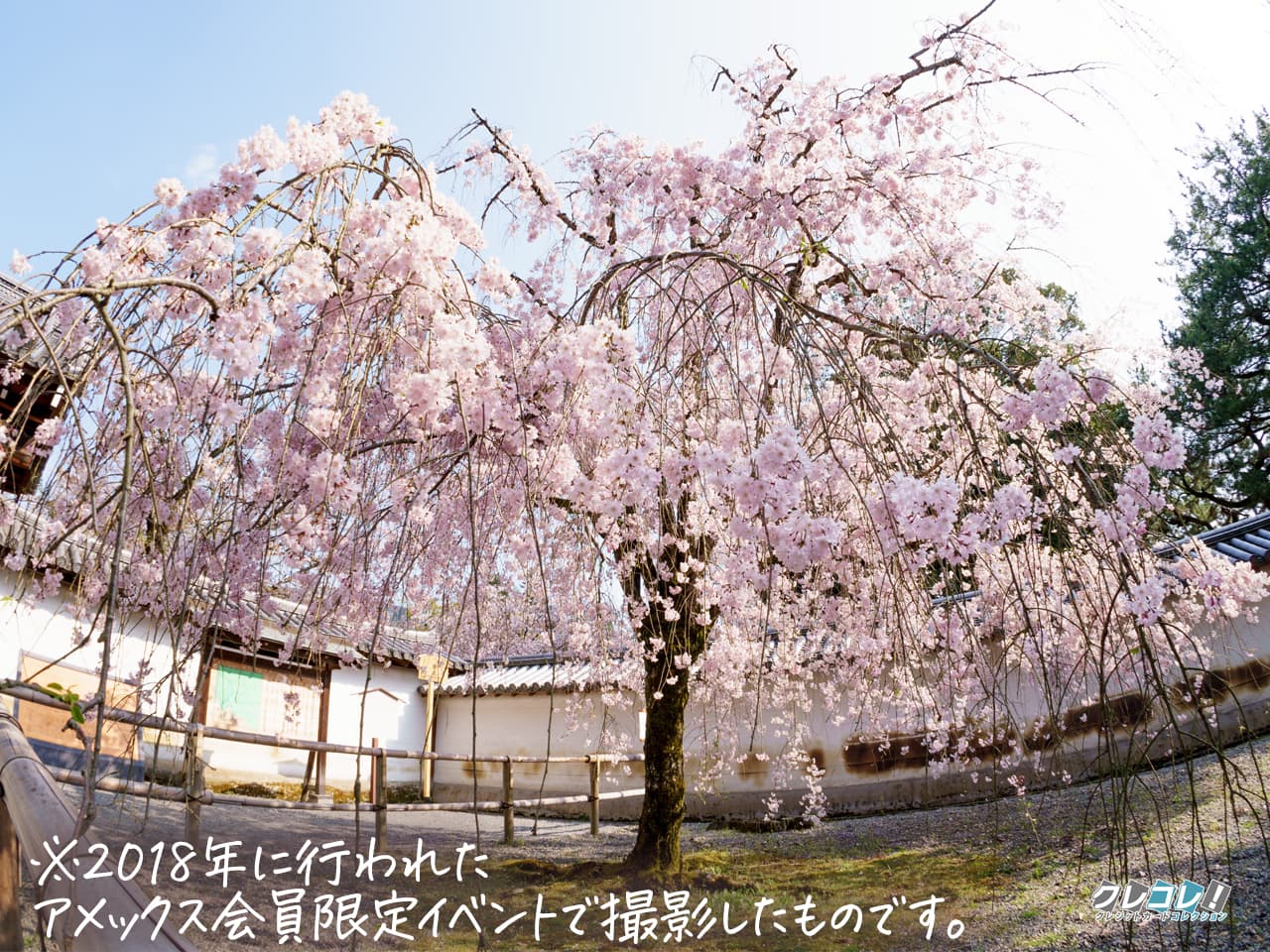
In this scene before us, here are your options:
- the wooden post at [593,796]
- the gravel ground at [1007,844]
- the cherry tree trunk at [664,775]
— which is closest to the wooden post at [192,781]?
the gravel ground at [1007,844]

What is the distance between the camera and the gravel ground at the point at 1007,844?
14.3 ft

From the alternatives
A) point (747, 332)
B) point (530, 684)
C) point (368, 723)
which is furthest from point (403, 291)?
point (368, 723)

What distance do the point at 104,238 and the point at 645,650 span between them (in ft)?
14.6

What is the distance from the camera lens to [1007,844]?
674 centimetres

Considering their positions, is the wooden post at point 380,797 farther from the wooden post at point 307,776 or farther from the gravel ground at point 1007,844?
the wooden post at point 307,776

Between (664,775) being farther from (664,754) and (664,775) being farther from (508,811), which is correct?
(508,811)

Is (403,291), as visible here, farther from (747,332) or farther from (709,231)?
(709,231)

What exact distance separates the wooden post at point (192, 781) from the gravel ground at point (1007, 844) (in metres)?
0.25

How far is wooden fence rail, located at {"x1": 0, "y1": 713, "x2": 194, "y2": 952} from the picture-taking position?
3.21 feet

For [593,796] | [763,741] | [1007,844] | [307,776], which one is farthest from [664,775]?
[307,776]

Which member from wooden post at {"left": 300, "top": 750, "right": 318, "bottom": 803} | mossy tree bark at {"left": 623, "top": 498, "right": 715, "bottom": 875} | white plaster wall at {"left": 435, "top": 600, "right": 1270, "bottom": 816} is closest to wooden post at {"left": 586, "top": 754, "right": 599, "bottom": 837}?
white plaster wall at {"left": 435, "top": 600, "right": 1270, "bottom": 816}

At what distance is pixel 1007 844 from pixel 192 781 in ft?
19.9

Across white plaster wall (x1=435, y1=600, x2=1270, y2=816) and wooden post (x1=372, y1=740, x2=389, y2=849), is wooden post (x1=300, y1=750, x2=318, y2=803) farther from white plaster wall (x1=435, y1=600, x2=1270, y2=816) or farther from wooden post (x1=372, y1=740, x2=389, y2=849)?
wooden post (x1=372, y1=740, x2=389, y2=849)

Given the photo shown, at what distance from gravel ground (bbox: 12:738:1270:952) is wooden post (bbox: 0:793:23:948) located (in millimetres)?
623
